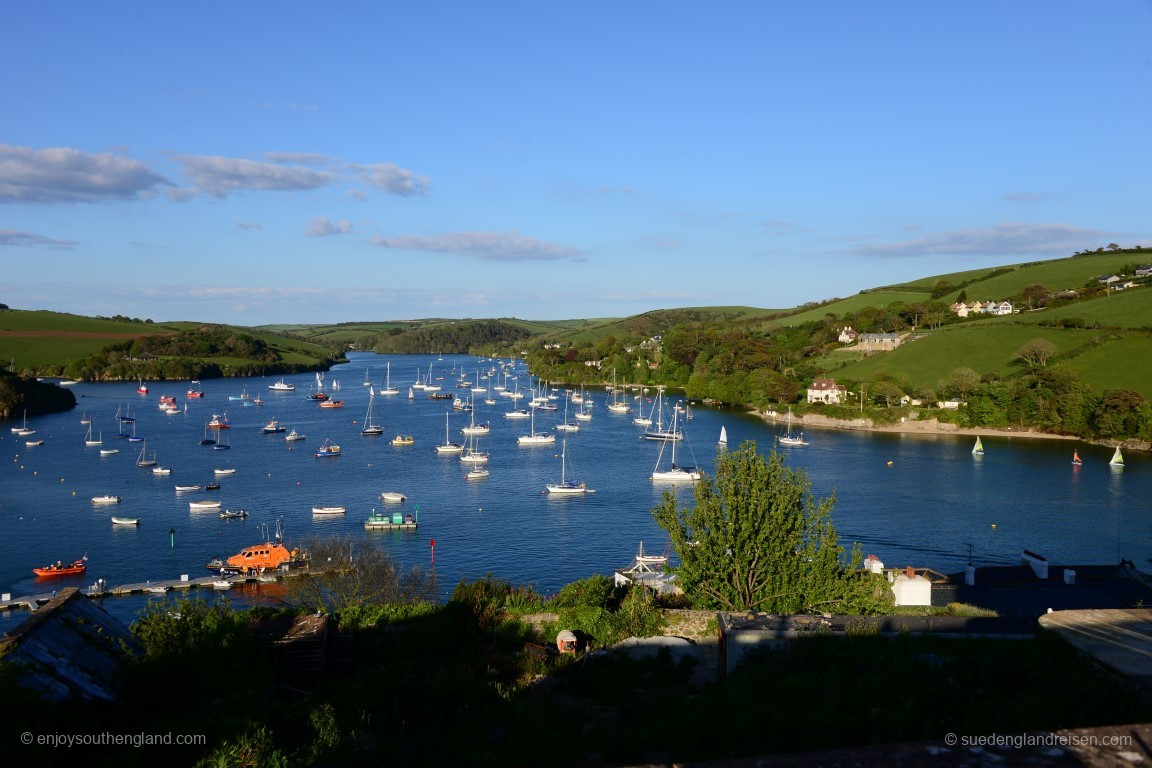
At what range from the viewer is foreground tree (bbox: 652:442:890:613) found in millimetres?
15195

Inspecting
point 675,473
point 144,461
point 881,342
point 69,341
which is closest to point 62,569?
point 144,461

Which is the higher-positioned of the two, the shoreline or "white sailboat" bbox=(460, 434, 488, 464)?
the shoreline

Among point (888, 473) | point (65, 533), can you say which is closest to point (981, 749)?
point (65, 533)

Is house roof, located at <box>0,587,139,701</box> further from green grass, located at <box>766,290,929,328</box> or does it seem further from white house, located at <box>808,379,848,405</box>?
green grass, located at <box>766,290,929,328</box>

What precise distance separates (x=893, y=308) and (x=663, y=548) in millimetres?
93930

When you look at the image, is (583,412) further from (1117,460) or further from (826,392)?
(1117,460)

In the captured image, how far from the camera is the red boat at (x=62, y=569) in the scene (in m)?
30.3

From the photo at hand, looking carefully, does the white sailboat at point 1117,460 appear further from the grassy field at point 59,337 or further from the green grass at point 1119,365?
the grassy field at point 59,337

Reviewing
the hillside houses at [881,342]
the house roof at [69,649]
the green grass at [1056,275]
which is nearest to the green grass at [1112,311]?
the hillside houses at [881,342]

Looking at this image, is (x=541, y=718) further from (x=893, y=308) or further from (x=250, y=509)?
(x=893, y=308)

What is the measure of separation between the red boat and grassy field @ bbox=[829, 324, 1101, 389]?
7278 cm

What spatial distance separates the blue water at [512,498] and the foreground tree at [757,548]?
191cm

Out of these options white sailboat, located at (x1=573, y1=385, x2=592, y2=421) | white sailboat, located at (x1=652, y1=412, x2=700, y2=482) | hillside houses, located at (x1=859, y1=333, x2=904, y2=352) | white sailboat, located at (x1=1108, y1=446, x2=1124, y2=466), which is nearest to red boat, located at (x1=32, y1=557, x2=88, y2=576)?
white sailboat, located at (x1=652, y1=412, x2=700, y2=482)

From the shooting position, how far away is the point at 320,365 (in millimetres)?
157000
